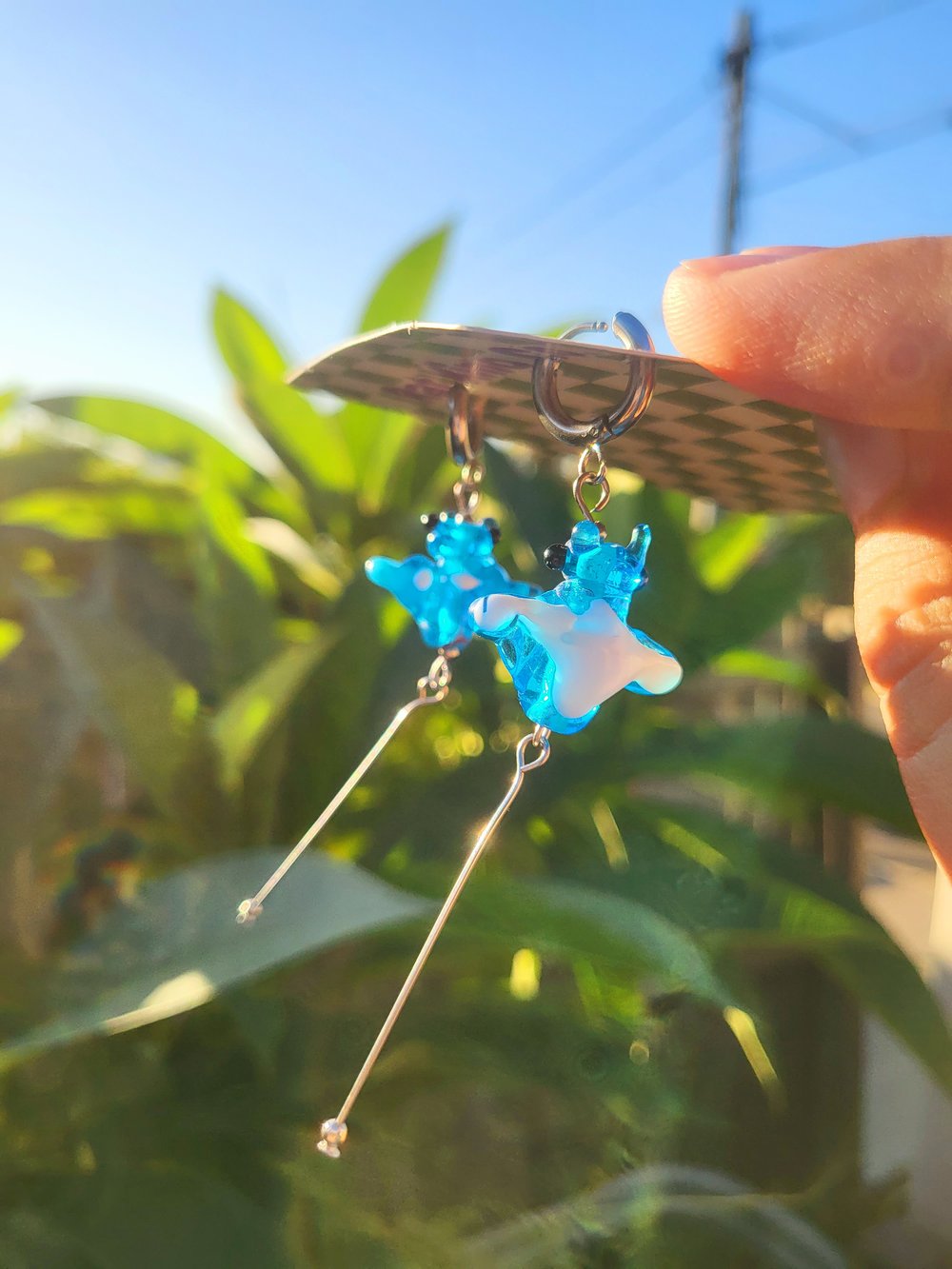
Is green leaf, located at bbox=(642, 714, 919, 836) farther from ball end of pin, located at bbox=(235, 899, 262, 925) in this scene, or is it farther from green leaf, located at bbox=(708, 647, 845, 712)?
ball end of pin, located at bbox=(235, 899, 262, 925)

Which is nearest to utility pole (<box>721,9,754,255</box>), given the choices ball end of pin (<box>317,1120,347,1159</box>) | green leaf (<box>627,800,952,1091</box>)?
green leaf (<box>627,800,952,1091</box>)

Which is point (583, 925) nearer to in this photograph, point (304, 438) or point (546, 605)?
point (546, 605)

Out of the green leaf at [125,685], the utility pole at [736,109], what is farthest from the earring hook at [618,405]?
the utility pole at [736,109]

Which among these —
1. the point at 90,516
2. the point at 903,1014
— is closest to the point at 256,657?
the point at 90,516

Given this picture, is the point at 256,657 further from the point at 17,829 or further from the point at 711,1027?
the point at 711,1027

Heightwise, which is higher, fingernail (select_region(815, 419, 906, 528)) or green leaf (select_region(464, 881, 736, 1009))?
fingernail (select_region(815, 419, 906, 528))

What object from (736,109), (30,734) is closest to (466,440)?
(30,734)

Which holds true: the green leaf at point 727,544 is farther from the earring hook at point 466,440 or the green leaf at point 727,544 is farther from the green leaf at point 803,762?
the earring hook at point 466,440
